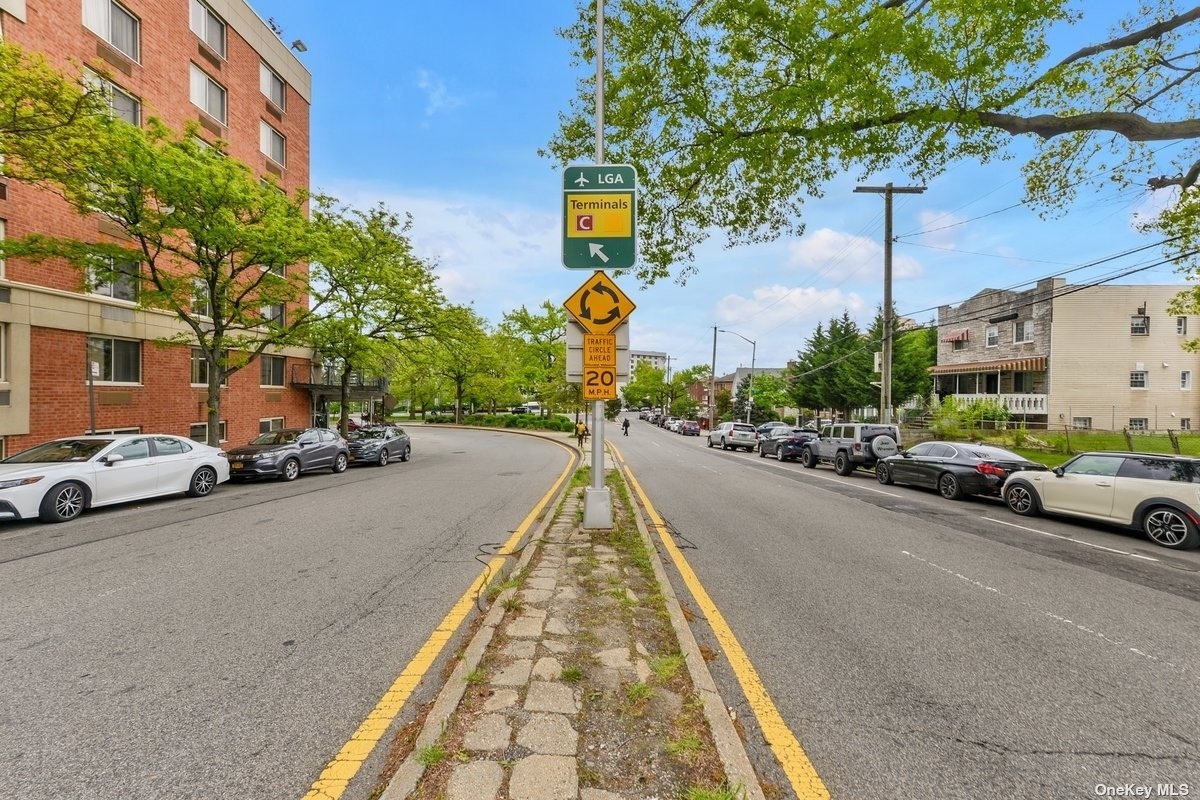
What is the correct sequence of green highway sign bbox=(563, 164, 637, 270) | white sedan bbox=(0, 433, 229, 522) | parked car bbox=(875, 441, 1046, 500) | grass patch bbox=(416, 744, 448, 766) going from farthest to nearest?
1. parked car bbox=(875, 441, 1046, 500)
2. white sedan bbox=(0, 433, 229, 522)
3. green highway sign bbox=(563, 164, 637, 270)
4. grass patch bbox=(416, 744, 448, 766)

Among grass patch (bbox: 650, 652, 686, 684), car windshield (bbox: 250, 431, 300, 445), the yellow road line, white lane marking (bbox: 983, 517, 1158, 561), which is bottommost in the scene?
white lane marking (bbox: 983, 517, 1158, 561)

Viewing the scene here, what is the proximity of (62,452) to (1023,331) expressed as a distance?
39298mm

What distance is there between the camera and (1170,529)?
7.95 metres

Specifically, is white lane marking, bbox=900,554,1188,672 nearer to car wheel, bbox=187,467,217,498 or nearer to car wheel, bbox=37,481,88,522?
car wheel, bbox=37,481,88,522

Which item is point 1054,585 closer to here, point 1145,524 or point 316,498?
point 1145,524

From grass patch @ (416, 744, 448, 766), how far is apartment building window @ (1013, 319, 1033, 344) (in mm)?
36637

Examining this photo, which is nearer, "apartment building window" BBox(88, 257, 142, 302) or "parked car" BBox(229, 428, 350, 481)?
"parked car" BBox(229, 428, 350, 481)

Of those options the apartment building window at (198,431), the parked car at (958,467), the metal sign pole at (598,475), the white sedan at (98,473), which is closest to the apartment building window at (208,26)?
the apartment building window at (198,431)

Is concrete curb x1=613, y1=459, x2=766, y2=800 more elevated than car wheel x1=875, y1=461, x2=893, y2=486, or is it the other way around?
concrete curb x1=613, y1=459, x2=766, y2=800

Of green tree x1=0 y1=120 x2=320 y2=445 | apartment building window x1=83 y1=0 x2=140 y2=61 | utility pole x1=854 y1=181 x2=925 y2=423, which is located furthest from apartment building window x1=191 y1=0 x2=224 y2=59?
utility pole x1=854 y1=181 x2=925 y2=423

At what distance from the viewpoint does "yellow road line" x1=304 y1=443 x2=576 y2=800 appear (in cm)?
243

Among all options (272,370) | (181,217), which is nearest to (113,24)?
(181,217)

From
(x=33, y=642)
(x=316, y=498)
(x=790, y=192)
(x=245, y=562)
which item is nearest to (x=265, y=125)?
(x=316, y=498)

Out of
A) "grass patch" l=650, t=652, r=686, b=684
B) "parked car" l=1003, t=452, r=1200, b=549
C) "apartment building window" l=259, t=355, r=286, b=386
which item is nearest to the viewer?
"grass patch" l=650, t=652, r=686, b=684
